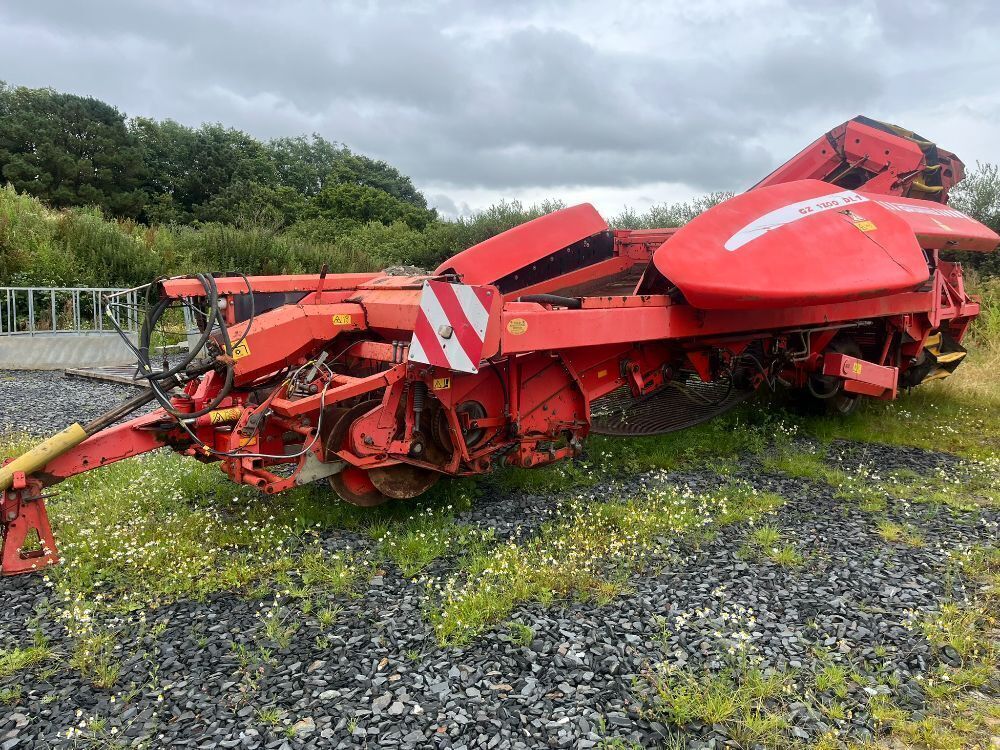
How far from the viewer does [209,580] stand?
2969 mm

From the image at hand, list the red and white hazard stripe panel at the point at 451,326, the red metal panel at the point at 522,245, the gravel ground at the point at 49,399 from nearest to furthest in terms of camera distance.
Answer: the red and white hazard stripe panel at the point at 451,326 < the red metal panel at the point at 522,245 < the gravel ground at the point at 49,399

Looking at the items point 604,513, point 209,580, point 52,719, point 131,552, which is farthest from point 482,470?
point 52,719

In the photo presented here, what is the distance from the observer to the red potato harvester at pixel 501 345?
126 inches

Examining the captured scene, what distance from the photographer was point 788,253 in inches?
154

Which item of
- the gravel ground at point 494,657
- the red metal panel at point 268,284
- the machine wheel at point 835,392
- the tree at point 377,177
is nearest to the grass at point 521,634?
the gravel ground at point 494,657

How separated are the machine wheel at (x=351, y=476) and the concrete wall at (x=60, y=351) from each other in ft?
27.2

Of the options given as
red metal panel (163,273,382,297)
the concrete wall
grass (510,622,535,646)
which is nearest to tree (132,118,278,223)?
the concrete wall

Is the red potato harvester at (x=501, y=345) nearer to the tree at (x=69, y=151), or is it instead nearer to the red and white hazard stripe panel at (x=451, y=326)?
the red and white hazard stripe panel at (x=451, y=326)

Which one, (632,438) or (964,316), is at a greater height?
(964,316)

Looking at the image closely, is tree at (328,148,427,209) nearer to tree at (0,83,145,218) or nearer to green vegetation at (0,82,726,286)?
green vegetation at (0,82,726,286)

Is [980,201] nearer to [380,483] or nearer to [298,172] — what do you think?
[380,483]

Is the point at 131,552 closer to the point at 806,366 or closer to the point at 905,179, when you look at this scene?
the point at 806,366

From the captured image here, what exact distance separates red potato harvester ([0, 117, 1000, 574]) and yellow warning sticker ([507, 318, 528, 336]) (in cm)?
2

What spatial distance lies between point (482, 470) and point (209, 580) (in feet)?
4.84
